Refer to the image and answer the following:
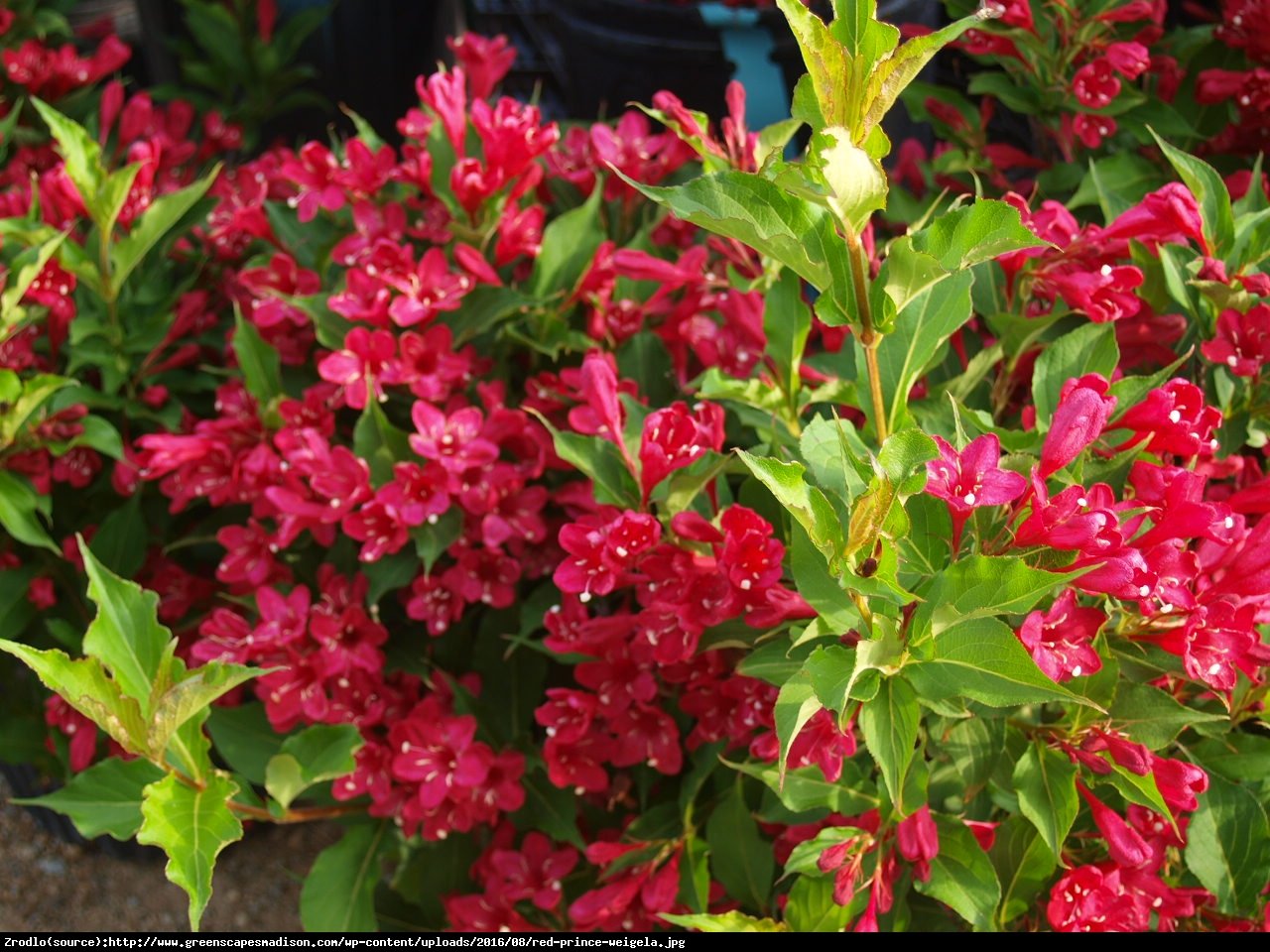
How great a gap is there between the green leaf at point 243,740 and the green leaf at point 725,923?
561 millimetres

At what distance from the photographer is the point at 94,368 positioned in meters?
1.71

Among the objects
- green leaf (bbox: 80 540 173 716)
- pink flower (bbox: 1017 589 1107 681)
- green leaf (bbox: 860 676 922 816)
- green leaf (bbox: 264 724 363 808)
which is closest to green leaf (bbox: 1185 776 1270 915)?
pink flower (bbox: 1017 589 1107 681)

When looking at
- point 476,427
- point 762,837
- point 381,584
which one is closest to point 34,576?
point 381,584

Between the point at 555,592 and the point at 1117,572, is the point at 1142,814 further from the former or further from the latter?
the point at 555,592

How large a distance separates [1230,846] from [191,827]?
889 mm

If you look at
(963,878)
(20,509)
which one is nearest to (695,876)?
(963,878)

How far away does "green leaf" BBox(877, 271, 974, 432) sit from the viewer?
1080 millimetres

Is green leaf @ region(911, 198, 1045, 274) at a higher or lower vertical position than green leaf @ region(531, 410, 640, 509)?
higher

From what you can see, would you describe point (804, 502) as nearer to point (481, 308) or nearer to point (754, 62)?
point (481, 308)

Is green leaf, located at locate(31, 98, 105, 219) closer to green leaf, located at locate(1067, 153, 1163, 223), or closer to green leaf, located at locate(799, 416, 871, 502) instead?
green leaf, located at locate(799, 416, 871, 502)

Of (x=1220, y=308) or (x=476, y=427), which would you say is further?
(x=476, y=427)

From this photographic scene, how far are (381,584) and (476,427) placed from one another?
194 mm

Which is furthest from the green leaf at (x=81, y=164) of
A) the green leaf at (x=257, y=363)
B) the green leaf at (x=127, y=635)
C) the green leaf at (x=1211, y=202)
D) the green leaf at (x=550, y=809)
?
the green leaf at (x=1211, y=202)

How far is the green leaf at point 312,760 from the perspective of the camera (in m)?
1.26
